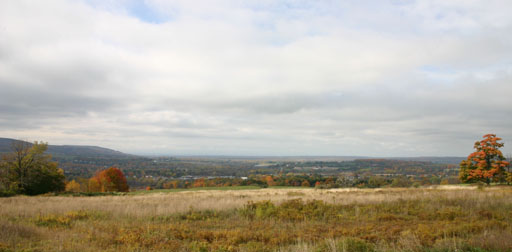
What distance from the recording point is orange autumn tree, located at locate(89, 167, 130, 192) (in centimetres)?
6887

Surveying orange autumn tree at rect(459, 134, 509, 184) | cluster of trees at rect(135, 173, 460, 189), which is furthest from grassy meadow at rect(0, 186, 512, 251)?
cluster of trees at rect(135, 173, 460, 189)

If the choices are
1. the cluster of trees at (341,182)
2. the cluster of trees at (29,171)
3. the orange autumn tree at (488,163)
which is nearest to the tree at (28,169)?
the cluster of trees at (29,171)

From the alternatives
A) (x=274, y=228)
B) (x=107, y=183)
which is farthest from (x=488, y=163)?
(x=107, y=183)

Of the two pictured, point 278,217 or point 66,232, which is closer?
point 66,232

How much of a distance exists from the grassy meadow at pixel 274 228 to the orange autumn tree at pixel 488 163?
1158 inches

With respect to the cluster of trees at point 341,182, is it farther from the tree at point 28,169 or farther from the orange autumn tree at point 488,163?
the tree at point 28,169

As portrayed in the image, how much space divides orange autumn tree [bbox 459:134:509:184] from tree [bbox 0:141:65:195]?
56609 mm

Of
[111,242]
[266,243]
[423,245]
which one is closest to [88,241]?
[111,242]

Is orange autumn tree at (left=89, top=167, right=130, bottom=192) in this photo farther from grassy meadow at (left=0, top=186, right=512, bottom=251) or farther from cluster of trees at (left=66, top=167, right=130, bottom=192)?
grassy meadow at (left=0, top=186, right=512, bottom=251)

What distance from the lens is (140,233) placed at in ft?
27.9

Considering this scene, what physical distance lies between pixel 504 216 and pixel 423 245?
5610 millimetres

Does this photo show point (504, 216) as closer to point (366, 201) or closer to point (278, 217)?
point (366, 201)

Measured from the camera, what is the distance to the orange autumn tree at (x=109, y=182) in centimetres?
6887

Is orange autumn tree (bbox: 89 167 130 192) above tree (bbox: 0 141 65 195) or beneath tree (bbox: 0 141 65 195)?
beneath
